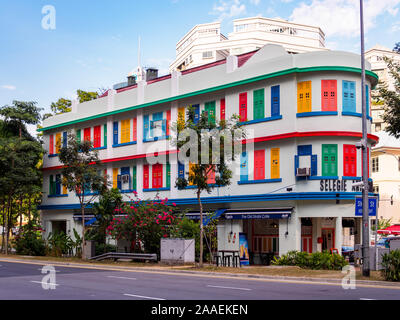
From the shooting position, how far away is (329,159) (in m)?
29.8

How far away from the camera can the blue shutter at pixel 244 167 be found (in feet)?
106

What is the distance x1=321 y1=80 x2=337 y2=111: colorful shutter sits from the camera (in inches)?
1178

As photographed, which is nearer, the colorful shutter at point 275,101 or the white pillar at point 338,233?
the white pillar at point 338,233

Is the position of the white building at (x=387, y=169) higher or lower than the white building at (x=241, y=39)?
lower

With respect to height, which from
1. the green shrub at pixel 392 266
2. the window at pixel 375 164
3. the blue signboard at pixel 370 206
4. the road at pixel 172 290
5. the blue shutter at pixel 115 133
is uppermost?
the blue shutter at pixel 115 133

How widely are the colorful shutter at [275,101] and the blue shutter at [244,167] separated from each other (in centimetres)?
289

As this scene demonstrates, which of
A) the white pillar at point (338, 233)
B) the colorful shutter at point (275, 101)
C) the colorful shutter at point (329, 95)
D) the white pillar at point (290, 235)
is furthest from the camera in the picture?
the colorful shutter at point (275, 101)

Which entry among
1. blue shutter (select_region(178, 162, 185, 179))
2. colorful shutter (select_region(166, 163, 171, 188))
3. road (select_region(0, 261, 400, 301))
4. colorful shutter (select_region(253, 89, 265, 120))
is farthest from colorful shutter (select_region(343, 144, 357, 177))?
colorful shutter (select_region(166, 163, 171, 188))

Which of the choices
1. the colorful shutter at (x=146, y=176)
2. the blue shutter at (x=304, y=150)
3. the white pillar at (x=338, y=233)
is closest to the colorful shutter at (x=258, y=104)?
the blue shutter at (x=304, y=150)

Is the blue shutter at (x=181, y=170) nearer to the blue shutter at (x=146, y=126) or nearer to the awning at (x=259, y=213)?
the blue shutter at (x=146, y=126)

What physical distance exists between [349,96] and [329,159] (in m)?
3.41

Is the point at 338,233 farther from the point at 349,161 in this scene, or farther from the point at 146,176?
the point at 146,176

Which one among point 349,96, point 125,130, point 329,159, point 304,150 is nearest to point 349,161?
point 329,159
